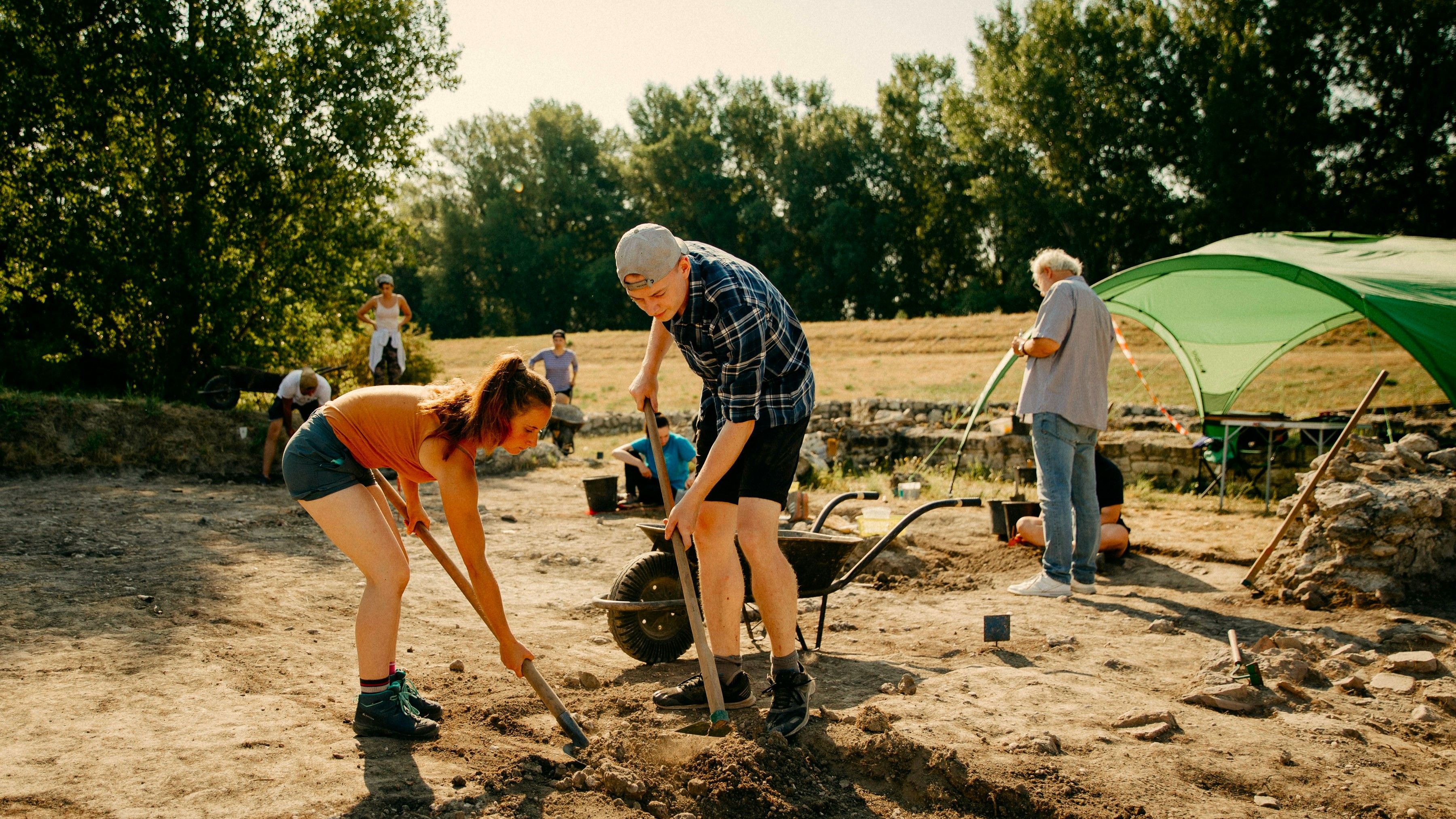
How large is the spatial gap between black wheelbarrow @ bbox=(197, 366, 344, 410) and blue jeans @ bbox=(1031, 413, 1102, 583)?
25.0 feet

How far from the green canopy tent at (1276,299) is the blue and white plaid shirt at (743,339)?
16.0 feet

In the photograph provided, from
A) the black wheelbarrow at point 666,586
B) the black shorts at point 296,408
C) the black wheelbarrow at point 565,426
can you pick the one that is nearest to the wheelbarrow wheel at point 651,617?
the black wheelbarrow at point 666,586

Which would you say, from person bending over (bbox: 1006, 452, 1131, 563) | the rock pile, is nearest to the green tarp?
the rock pile

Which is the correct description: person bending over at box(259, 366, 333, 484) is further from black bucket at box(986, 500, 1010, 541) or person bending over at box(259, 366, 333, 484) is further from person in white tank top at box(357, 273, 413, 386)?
black bucket at box(986, 500, 1010, 541)

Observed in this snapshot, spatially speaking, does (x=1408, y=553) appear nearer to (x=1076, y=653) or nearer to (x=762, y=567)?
(x=1076, y=653)

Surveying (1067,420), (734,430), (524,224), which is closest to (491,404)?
(734,430)

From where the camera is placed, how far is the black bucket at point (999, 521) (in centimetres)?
620

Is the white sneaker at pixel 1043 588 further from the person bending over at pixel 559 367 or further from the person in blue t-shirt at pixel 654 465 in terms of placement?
the person bending over at pixel 559 367

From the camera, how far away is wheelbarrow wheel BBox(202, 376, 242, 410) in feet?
32.4

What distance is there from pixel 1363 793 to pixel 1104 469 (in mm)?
3210

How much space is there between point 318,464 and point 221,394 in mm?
8375

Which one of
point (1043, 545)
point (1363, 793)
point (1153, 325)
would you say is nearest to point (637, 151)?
point (1153, 325)

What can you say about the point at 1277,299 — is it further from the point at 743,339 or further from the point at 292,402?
the point at 292,402

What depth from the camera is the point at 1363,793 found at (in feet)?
8.63
